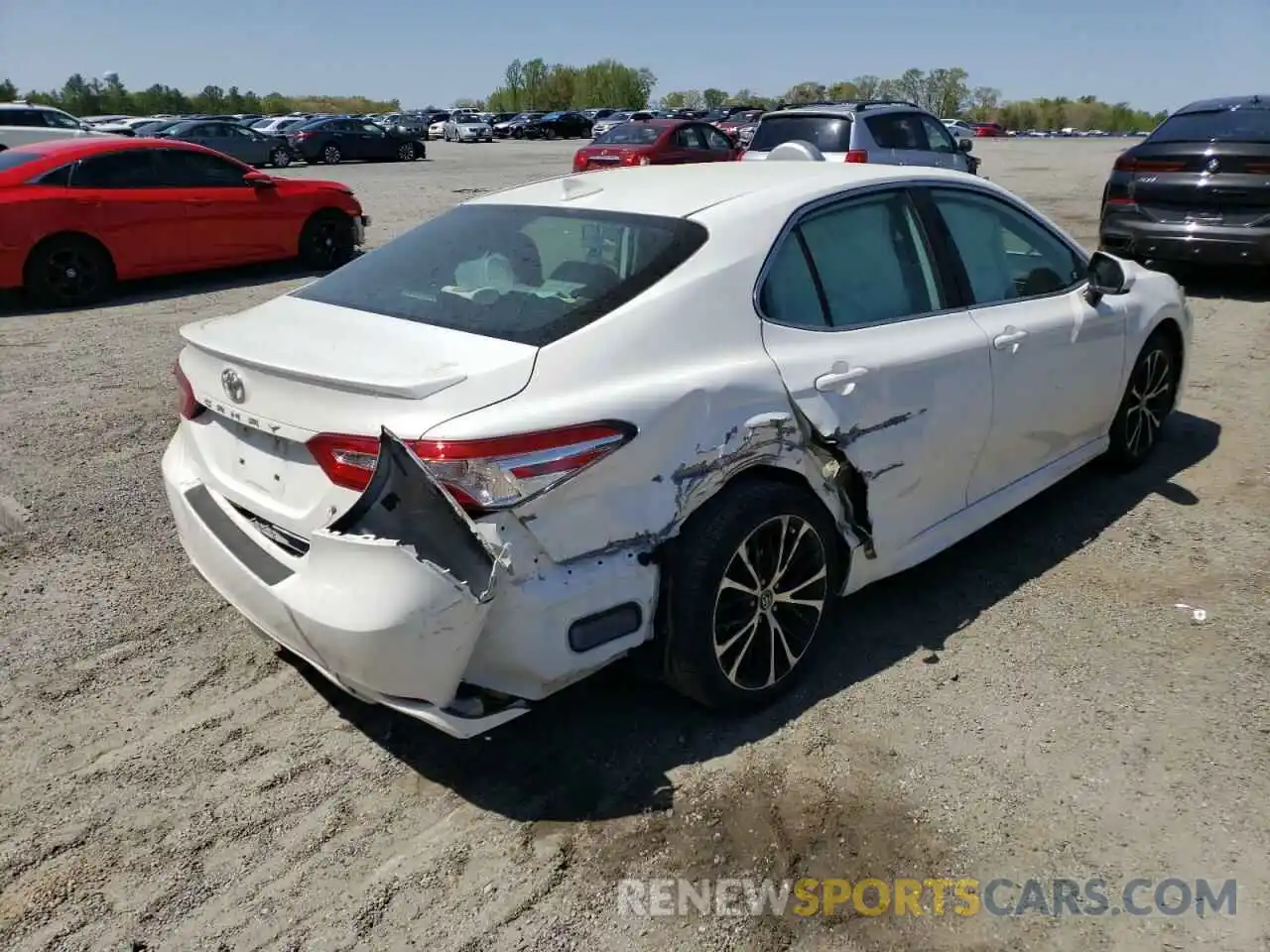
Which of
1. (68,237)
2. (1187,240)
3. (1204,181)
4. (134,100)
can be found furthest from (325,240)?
(134,100)

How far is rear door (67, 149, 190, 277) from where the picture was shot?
31.3ft

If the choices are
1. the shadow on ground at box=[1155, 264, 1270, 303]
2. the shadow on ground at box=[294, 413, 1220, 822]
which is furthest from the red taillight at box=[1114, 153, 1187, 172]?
the shadow on ground at box=[294, 413, 1220, 822]

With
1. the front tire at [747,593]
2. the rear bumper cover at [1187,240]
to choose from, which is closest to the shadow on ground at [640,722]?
the front tire at [747,593]

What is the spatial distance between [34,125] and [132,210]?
12756mm

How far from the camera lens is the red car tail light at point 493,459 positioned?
2482 millimetres

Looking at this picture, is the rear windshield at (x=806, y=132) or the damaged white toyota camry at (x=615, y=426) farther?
the rear windshield at (x=806, y=132)

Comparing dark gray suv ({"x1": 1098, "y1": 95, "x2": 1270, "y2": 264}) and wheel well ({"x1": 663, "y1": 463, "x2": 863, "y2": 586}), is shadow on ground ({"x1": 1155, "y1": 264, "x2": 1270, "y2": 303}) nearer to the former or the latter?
dark gray suv ({"x1": 1098, "y1": 95, "x2": 1270, "y2": 264})

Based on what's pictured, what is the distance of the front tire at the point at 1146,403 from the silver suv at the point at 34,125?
18.2m

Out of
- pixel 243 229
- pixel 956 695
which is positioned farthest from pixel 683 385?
pixel 243 229

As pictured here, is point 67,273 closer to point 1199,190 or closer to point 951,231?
point 951,231

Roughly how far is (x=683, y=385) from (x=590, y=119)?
193 ft

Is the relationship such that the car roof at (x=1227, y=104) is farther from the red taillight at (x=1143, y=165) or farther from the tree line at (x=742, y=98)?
the tree line at (x=742, y=98)

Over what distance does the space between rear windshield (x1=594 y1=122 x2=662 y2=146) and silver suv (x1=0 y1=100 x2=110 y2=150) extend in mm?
9227

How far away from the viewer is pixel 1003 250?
13.8 ft
